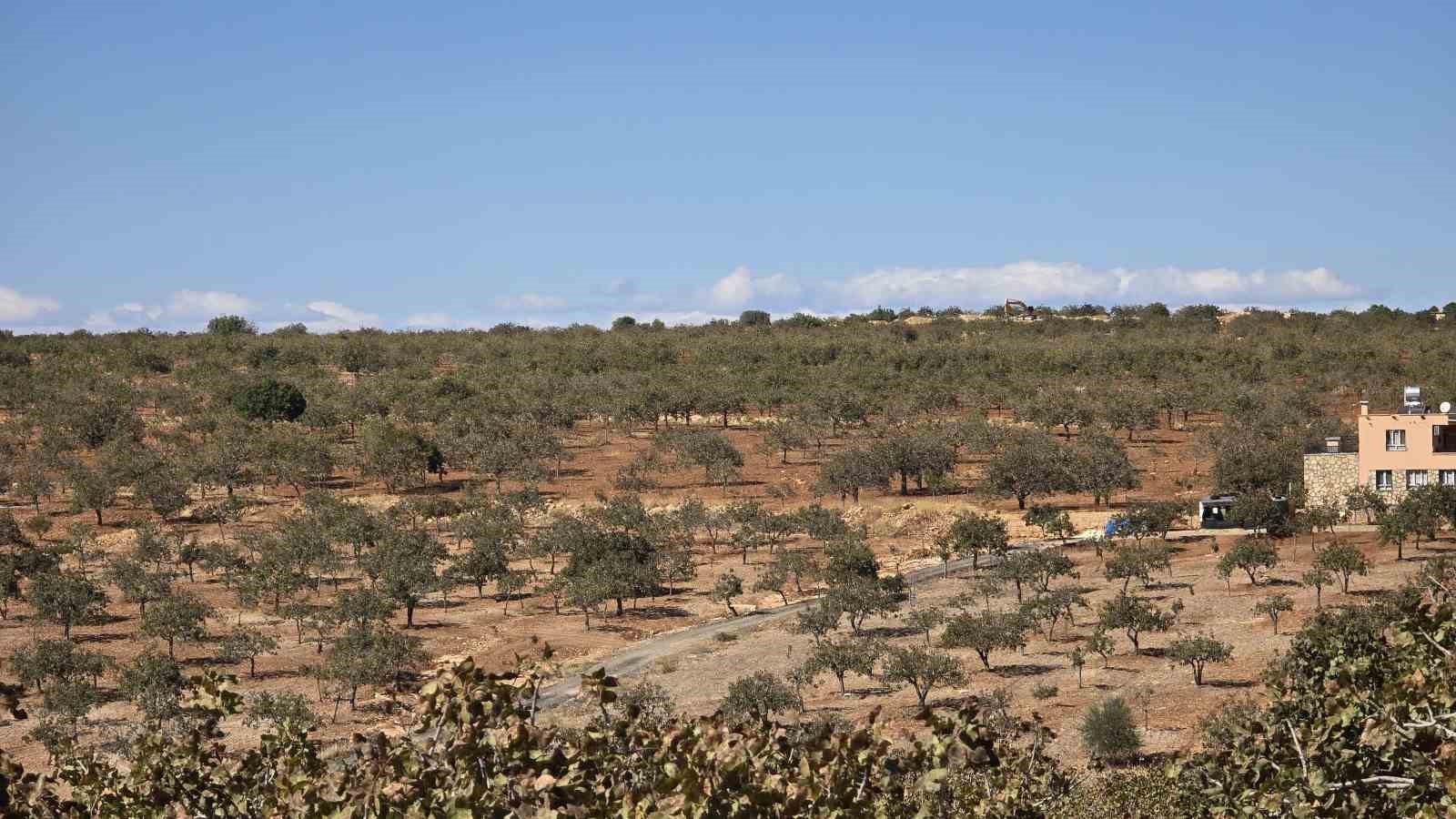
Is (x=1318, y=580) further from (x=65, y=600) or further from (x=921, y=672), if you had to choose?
(x=65, y=600)

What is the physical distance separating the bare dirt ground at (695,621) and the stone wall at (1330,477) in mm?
7230

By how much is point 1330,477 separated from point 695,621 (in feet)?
90.7

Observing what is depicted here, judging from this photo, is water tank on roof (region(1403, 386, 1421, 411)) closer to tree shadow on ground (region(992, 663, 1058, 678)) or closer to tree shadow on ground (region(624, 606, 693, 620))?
tree shadow on ground (region(992, 663, 1058, 678))

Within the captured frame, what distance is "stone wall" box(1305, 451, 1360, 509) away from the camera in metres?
59.6

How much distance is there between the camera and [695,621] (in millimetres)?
50562

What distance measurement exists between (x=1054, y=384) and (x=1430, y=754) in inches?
3791

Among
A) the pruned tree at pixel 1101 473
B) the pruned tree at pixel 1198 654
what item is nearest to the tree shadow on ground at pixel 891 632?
the pruned tree at pixel 1198 654

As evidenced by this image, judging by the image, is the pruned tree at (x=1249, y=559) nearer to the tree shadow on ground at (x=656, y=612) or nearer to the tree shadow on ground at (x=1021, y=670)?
the tree shadow on ground at (x=1021, y=670)

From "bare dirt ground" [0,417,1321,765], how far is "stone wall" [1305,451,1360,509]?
7.23 meters

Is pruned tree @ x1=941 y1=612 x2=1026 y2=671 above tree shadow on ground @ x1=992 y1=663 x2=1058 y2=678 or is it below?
above

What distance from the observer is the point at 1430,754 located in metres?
9.90

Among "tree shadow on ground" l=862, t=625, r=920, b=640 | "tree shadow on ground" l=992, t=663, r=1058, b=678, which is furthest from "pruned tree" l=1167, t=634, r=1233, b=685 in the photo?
"tree shadow on ground" l=862, t=625, r=920, b=640

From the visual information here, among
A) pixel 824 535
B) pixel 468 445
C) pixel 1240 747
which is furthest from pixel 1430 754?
pixel 468 445

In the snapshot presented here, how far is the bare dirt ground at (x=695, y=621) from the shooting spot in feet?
125
